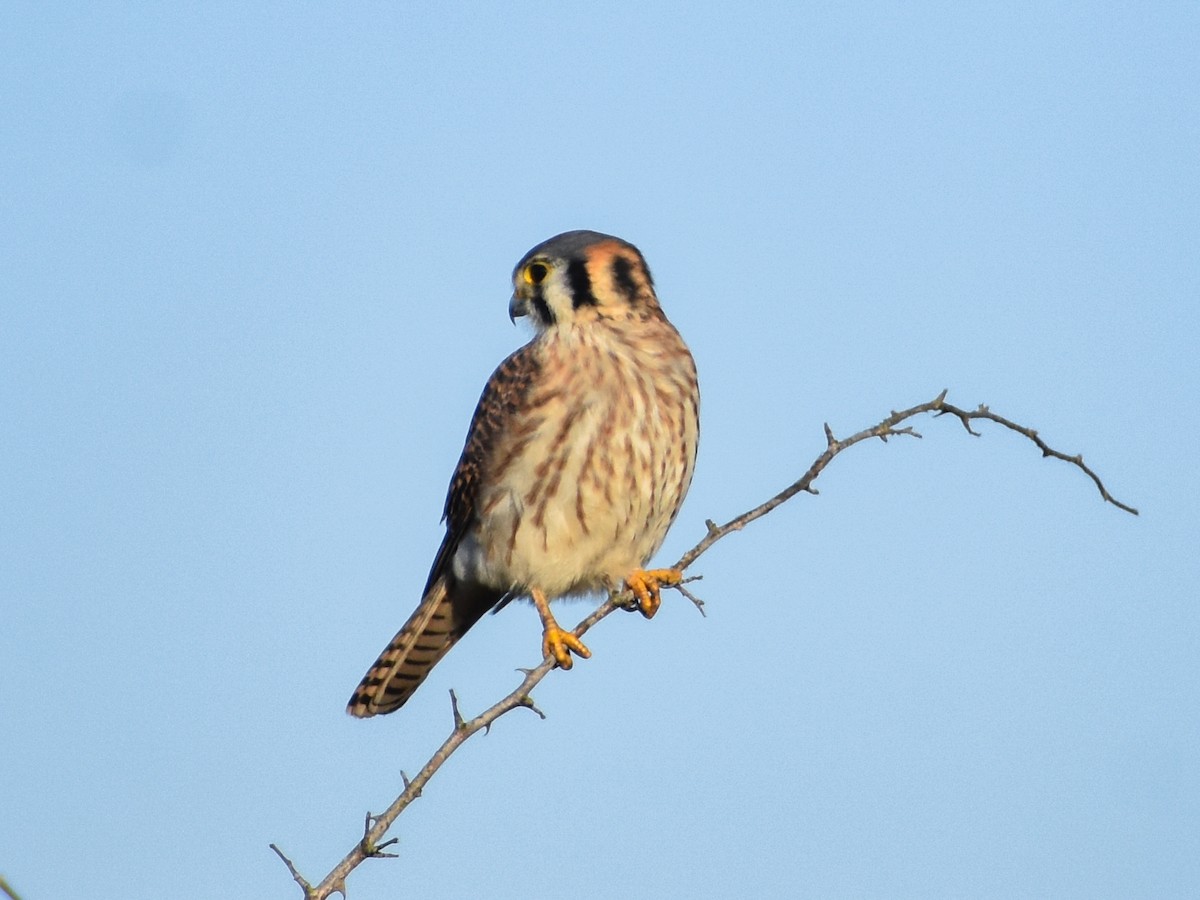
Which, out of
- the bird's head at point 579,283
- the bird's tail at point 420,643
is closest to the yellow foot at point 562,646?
the bird's tail at point 420,643

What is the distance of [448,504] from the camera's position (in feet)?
17.6

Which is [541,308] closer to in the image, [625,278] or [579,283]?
[579,283]

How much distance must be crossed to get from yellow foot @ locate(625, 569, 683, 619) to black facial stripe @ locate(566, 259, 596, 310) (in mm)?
942

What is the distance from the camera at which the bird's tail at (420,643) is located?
17.2 feet

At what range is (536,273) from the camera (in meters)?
5.35

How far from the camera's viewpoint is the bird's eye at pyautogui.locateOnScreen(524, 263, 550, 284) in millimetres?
5332

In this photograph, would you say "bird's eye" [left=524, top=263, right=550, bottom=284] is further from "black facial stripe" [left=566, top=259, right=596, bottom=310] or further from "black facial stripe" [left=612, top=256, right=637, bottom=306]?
"black facial stripe" [left=612, top=256, right=637, bottom=306]

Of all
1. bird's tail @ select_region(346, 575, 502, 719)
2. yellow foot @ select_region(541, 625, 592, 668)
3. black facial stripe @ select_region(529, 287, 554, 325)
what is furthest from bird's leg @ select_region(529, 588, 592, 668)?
black facial stripe @ select_region(529, 287, 554, 325)

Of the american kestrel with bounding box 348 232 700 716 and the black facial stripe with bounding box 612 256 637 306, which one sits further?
the black facial stripe with bounding box 612 256 637 306

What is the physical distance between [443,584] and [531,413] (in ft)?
2.40

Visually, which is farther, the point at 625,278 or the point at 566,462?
the point at 625,278

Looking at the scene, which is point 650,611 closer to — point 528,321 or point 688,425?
point 688,425

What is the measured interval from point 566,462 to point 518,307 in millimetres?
720

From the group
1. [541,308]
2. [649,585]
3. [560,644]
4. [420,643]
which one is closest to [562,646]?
[560,644]
